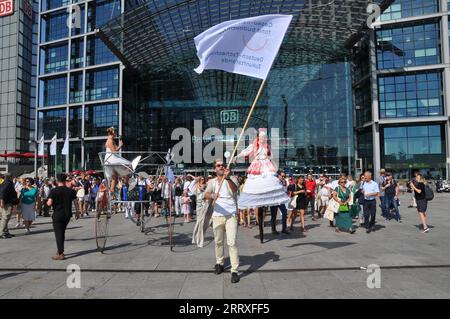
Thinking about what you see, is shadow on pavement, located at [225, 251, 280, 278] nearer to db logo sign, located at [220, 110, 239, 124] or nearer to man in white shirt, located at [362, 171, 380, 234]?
man in white shirt, located at [362, 171, 380, 234]

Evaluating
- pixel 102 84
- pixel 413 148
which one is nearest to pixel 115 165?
pixel 413 148

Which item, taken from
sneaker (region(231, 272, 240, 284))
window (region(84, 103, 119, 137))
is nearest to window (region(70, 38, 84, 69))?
window (region(84, 103, 119, 137))

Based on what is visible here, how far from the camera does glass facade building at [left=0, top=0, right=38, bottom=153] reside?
219 feet

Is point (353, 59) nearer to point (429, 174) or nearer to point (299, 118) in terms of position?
point (299, 118)

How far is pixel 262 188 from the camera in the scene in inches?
280

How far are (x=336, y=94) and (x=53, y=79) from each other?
146 feet

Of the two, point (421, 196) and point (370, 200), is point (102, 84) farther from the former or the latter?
point (421, 196)

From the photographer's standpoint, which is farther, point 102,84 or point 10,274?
point 102,84

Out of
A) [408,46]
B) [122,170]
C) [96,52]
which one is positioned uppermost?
[96,52]

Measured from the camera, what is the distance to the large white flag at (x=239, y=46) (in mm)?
6777

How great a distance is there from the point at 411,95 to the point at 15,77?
69.9 metres

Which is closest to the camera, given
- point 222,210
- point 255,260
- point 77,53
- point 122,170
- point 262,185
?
point 222,210

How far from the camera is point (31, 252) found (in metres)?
8.11

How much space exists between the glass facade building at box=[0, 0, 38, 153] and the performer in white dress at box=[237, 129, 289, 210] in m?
71.6
